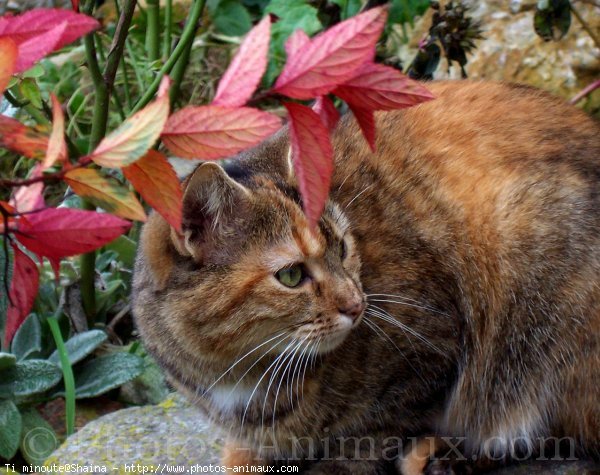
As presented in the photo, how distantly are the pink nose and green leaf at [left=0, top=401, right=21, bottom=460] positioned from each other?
1376 mm

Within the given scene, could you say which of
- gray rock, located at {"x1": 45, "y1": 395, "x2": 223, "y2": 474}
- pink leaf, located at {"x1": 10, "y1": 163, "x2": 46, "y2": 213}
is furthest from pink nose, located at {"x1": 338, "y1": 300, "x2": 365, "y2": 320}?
pink leaf, located at {"x1": 10, "y1": 163, "x2": 46, "y2": 213}

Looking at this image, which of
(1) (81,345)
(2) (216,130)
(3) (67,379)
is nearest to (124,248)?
(1) (81,345)

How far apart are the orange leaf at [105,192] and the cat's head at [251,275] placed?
870 mm

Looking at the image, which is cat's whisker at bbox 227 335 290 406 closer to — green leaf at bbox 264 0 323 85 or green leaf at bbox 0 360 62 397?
green leaf at bbox 0 360 62 397

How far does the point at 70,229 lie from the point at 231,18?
3325 mm

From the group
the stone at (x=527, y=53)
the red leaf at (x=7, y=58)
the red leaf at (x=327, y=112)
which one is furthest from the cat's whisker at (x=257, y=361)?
the stone at (x=527, y=53)

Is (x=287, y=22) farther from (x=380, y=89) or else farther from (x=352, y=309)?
(x=380, y=89)

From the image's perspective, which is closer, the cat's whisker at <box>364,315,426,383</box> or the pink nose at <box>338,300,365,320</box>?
the pink nose at <box>338,300,365,320</box>

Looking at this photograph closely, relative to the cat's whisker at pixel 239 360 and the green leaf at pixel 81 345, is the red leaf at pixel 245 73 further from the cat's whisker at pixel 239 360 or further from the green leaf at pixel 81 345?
the green leaf at pixel 81 345

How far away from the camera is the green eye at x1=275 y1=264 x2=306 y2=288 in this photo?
Answer: 2.00 m

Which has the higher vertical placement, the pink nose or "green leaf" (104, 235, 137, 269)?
the pink nose

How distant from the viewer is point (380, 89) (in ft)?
3.85

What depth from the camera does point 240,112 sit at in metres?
1.04

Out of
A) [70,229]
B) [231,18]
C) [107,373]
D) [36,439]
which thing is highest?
[70,229]
